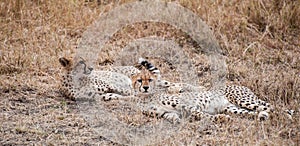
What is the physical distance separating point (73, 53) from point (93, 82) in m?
0.87

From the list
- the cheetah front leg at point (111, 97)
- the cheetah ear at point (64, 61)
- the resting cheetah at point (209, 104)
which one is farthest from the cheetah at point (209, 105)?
the cheetah ear at point (64, 61)

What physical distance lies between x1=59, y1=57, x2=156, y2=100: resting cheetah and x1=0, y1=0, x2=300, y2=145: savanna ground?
5.1 inches

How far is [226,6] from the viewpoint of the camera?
675 cm

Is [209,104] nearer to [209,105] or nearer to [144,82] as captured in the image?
[209,105]

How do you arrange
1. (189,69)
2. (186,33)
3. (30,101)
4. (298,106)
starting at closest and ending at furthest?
(298,106) → (30,101) → (189,69) → (186,33)

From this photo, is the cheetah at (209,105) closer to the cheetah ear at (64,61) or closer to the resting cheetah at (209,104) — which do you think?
the resting cheetah at (209,104)

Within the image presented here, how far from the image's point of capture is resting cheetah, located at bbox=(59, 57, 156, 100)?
16.5ft

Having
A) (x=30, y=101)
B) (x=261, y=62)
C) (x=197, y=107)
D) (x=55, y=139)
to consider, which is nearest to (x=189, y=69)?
(x=261, y=62)

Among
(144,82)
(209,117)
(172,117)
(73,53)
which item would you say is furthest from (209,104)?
(73,53)

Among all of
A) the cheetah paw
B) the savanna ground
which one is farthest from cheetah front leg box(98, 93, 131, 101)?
the cheetah paw

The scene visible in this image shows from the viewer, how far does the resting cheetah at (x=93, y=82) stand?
16.5ft

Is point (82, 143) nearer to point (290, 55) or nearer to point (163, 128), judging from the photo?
point (163, 128)

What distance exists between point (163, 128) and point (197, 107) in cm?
39

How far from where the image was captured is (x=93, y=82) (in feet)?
16.9
